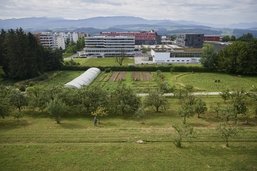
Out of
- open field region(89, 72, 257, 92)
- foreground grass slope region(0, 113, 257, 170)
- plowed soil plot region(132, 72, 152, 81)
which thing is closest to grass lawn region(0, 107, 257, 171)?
foreground grass slope region(0, 113, 257, 170)

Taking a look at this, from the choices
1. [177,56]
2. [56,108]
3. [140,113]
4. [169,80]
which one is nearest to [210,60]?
[169,80]

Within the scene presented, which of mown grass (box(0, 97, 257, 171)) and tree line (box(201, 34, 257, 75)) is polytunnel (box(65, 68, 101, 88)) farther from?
tree line (box(201, 34, 257, 75))

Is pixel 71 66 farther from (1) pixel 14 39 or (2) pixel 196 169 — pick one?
(2) pixel 196 169

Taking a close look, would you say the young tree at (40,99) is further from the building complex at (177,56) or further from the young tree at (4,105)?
the building complex at (177,56)

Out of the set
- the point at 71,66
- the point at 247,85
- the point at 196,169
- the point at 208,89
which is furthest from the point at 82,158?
the point at 71,66

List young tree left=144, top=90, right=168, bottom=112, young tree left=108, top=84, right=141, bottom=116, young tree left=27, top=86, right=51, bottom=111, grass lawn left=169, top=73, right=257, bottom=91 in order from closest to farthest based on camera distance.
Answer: young tree left=108, top=84, right=141, bottom=116, young tree left=27, top=86, right=51, bottom=111, young tree left=144, top=90, right=168, bottom=112, grass lawn left=169, top=73, right=257, bottom=91

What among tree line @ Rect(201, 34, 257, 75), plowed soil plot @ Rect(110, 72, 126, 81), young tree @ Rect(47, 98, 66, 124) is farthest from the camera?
tree line @ Rect(201, 34, 257, 75)

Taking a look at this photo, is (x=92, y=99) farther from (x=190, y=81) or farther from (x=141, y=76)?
(x=141, y=76)
